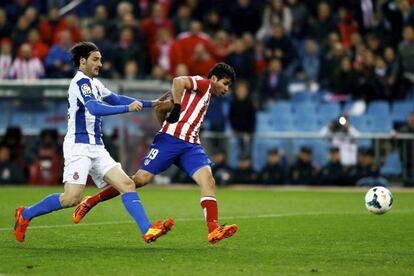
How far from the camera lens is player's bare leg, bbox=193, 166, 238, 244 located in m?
10.3

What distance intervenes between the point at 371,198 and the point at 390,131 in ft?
30.1

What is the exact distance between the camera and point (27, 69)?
23453 mm

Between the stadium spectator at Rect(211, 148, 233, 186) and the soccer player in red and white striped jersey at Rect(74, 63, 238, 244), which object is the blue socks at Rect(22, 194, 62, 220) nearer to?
the soccer player in red and white striped jersey at Rect(74, 63, 238, 244)

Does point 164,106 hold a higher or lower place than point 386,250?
higher

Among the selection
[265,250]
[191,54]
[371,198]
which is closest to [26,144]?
[191,54]

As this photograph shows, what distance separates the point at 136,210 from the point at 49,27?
1555 centimetres

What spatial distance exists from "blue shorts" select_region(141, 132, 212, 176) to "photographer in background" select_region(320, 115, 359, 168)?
10.6 m

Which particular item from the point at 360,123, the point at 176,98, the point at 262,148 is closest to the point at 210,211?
the point at 176,98

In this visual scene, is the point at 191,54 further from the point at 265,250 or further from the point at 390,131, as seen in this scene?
the point at 265,250

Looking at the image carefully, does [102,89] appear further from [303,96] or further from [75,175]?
[303,96]

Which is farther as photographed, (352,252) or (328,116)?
(328,116)

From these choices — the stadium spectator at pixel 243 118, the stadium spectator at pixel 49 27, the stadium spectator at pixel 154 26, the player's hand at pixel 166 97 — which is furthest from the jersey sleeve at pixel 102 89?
the stadium spectator at pixel 49 27

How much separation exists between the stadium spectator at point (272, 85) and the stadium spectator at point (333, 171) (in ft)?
7.89

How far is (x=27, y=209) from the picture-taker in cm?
1069
